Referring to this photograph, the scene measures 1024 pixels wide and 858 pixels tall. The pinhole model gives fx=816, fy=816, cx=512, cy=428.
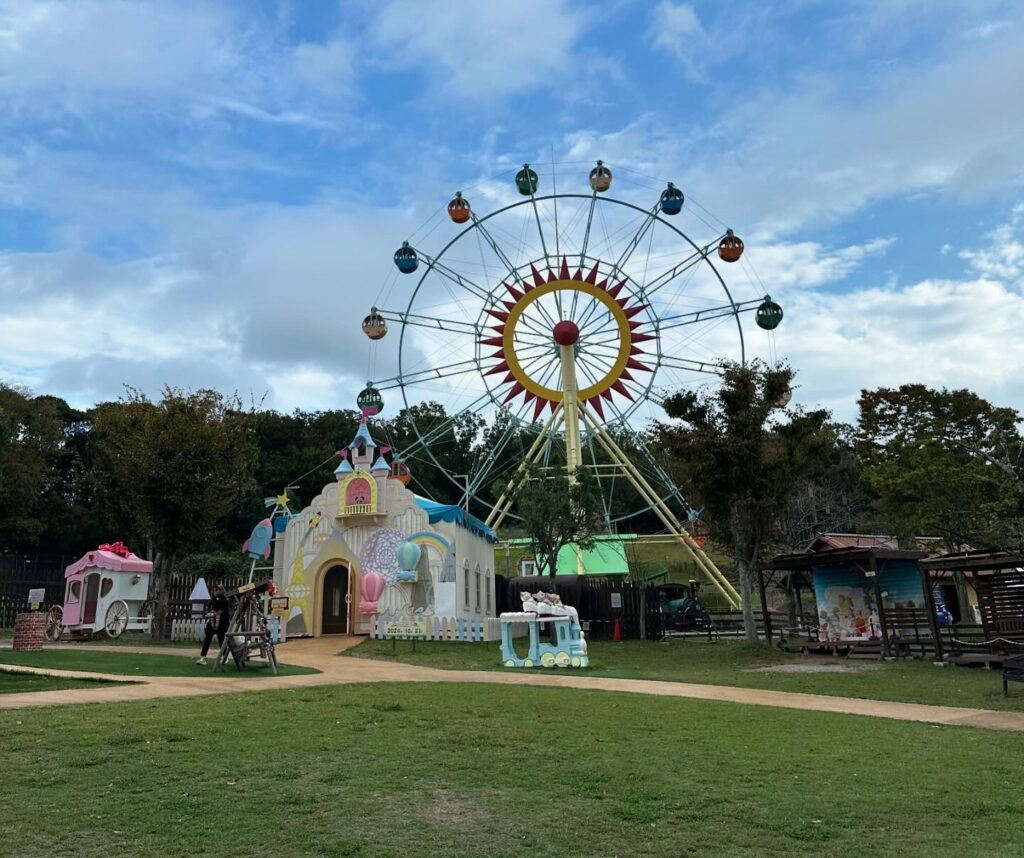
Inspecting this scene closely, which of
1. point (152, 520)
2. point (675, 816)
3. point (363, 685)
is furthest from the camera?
point (152, 520)

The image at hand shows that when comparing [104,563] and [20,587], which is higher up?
[104,563]

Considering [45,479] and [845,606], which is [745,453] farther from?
[45,479]

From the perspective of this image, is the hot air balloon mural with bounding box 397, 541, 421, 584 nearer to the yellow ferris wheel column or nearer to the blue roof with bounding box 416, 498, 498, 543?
the blue roof with bounding box 416, 498, 498, 543

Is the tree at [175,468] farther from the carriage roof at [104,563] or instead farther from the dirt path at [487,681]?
the dirt path at [487,681]

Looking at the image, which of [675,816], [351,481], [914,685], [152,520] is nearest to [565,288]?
[351,481]

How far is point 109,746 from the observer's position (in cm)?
654

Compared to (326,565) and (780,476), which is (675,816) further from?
(326,565)

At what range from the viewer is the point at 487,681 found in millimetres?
12844

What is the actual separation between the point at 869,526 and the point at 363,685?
38015mm

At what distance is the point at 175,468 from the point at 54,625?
493cm

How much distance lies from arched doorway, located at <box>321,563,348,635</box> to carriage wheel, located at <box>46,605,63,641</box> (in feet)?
21.8

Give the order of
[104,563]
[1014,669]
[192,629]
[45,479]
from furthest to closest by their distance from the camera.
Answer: [45,479] < [104,563] < [192,629] < [1014,669]

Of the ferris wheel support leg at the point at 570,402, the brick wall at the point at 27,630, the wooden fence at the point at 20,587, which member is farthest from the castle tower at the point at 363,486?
the wooden fence at the point at 20,587

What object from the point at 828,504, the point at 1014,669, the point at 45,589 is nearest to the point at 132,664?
the point at 1014,669
